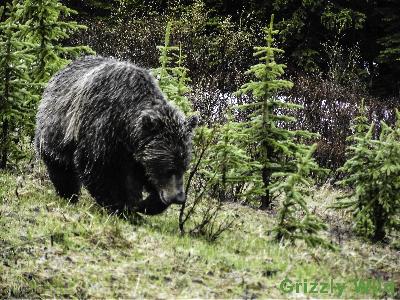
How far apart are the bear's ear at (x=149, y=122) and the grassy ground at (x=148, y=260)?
937 millimetres

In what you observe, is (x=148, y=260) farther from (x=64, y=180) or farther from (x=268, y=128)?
(x=268, y=128)

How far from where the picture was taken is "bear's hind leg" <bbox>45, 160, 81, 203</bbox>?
24.3 ft

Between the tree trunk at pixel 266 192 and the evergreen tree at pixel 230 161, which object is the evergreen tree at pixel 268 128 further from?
the evergreen tree at pixel 230 161

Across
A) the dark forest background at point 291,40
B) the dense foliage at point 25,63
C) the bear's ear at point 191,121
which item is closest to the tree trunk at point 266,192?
the bear's ear at point 191,121

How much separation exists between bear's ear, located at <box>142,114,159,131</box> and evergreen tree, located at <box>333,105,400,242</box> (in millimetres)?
2084

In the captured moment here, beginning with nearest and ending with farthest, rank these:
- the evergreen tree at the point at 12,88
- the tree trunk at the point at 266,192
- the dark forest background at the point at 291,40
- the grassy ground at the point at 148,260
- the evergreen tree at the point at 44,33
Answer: the grassy ground at the point at 148,260 < the tree trunk at the point at 266,192 < the evergreen tree at the point at 12,88 < the evergreen tree at the point at 44,33 < the dark forest background at the point at 291,40

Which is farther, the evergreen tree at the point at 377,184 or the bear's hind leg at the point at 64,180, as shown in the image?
the bear's hind leg at the point at 64,180

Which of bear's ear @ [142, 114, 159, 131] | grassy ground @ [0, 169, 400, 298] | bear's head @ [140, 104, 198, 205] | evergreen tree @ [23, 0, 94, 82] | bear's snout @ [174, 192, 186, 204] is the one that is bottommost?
grassy ground @ [0, 169, 400, 298]

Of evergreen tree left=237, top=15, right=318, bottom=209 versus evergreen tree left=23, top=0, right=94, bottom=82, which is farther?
evergreen tree left=23, top=0, right=94, bottom=82

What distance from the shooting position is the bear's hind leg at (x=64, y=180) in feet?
24.3

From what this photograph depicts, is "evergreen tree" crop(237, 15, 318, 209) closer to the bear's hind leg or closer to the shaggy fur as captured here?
the shaggy fur

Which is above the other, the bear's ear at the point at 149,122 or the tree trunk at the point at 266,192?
the bear's ear at the point at 149,122

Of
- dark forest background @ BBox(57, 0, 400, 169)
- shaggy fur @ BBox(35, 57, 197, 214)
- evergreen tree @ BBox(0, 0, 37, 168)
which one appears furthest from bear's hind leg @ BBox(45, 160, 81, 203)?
dark forest background @ BBox(57, 0, 400, 169)

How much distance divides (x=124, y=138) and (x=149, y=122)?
382 mm
